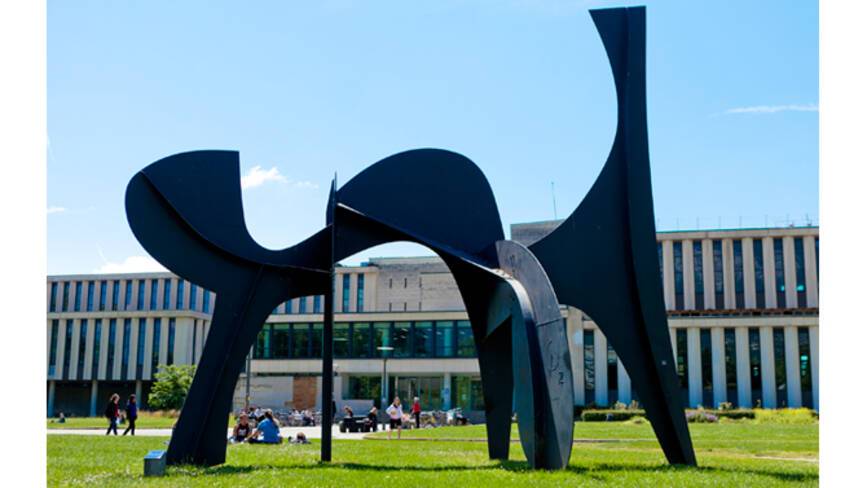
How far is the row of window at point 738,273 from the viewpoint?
2495 inches

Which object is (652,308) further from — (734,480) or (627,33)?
(627,33)

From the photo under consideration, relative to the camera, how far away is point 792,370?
57.1 metres

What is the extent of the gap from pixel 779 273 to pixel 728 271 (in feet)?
11.9

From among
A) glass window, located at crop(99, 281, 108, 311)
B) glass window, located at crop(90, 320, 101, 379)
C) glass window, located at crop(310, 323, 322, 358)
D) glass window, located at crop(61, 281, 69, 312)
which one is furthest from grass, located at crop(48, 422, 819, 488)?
glass window, located at crop(61, 281, 69, 312)

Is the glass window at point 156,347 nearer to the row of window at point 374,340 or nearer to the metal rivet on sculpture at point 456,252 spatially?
the row of window at point 374,340

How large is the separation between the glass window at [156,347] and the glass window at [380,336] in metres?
21.9

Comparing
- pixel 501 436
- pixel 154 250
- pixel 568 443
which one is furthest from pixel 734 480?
pixel 154 250

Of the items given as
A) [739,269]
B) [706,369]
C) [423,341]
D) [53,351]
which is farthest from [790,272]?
[53,351]

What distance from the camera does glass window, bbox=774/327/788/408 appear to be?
57375 millimetres

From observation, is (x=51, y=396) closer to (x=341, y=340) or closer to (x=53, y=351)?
(x=53, y=351)

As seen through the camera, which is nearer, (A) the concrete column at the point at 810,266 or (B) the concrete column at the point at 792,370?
(B) the concrete column at the point at 792,370

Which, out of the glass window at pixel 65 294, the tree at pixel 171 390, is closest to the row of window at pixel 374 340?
the tree at pixel 171 390

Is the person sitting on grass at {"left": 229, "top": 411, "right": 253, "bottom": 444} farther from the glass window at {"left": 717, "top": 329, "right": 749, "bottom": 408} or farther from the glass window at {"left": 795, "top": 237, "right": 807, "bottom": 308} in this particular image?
the glass window at {"left": 795, "top": 237, "right": 807, "bottom": 308}
